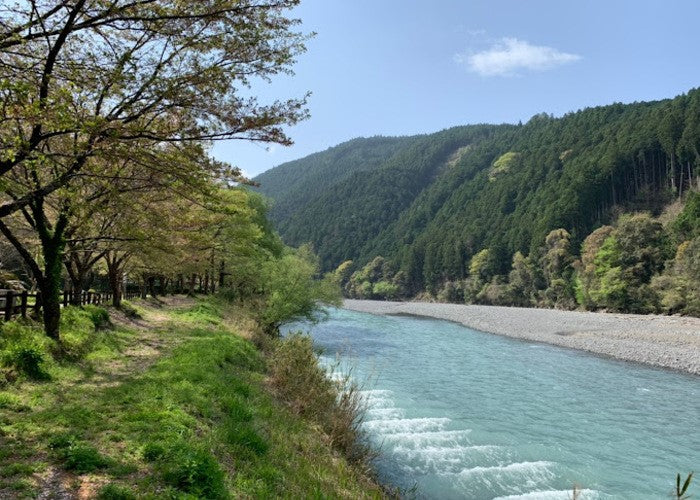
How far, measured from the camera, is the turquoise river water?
35.7ft

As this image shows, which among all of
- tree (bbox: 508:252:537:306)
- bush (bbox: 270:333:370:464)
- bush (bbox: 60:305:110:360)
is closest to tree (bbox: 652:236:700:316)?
tree (bbox: 508:252:537:306)

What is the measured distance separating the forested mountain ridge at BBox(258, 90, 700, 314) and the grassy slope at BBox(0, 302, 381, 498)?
3019 inches

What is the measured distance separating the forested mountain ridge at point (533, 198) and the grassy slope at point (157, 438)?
7669cm

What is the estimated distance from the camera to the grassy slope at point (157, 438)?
18.5ft

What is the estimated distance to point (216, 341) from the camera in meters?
16.3

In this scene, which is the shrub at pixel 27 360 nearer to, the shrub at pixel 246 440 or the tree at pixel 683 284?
the shrub at pixel 246 440

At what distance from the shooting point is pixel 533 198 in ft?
376

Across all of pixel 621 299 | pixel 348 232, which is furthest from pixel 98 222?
pixel 348 232

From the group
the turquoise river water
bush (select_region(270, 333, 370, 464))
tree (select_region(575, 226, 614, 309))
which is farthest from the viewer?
tree (select_region(575, 226, 614, 309))

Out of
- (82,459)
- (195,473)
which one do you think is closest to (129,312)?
(82,459)

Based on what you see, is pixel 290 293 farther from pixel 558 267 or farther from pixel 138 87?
pixel 558 267

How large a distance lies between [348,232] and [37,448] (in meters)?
179

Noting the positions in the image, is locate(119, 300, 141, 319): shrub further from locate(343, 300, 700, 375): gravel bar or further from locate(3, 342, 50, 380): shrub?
locate(343, 300, 700, 375): gravel bar

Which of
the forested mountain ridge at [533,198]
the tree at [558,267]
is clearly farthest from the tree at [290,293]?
the forested mountain ridge at [533,198]
